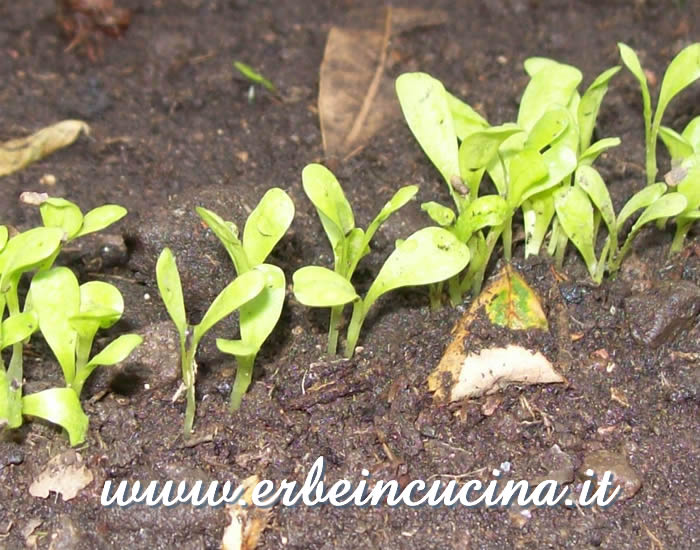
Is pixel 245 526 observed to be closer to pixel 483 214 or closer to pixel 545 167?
pixel 483 214

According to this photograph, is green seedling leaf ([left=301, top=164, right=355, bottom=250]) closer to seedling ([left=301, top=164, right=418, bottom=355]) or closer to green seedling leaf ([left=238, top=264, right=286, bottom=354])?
seedling ([left=301, top=164, right=418, bottom=355])

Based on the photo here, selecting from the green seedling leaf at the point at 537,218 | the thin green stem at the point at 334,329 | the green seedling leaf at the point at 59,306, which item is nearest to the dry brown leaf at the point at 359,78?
the green seedling leaf at the point at 537,218

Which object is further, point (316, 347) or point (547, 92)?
point (547, 92)

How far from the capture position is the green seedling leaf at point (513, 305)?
177cm

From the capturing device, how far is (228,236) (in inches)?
61.2

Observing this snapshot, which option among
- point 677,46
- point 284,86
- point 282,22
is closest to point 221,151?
point 284,86

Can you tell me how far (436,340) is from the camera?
1784 mm

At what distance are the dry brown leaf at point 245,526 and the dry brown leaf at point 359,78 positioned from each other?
93 cm

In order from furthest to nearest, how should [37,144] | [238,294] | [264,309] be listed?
[37,144], [264,309], [238,294]

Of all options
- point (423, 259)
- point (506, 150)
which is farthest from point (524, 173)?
point (423, 259)

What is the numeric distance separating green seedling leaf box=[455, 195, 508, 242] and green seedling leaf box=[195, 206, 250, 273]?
1.24 feet

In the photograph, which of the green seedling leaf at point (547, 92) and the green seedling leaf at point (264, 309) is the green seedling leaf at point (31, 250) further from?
the green seedling leaf at point (547, 92)

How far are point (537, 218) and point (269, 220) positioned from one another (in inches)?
21.7

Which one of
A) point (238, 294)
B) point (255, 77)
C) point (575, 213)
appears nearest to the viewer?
point (238, 294)
